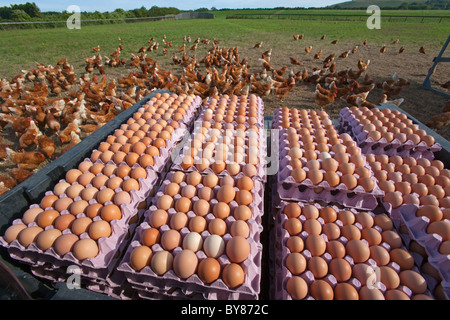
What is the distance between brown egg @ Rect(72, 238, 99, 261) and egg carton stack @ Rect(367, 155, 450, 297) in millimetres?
3590

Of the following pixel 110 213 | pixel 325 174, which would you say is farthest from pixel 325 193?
pixel 110 213

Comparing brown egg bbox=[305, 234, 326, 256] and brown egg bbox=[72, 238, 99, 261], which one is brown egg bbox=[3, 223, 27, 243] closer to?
brown egg bbox=[72, 238, 99, 261]

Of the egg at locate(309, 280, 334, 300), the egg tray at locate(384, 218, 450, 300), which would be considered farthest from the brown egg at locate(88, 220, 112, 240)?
the egg tray at locate(384, 218, 450, 300)

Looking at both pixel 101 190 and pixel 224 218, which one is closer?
pixel 224 218

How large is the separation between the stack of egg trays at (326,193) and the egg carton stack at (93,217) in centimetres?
208

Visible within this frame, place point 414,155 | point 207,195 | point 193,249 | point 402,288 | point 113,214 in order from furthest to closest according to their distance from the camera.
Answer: point 414,155 → point 207,195 → point 113,214 → point 193,249 → point 402,288

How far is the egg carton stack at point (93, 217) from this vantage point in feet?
7.36

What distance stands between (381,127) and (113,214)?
16.7 ft

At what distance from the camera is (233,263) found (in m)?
2.15

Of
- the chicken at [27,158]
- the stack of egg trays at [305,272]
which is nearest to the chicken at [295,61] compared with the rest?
the stack of egg trays at [305,272]

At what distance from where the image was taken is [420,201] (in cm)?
290

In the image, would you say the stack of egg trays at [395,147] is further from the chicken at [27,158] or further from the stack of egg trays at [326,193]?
the chicken at [27,158]
